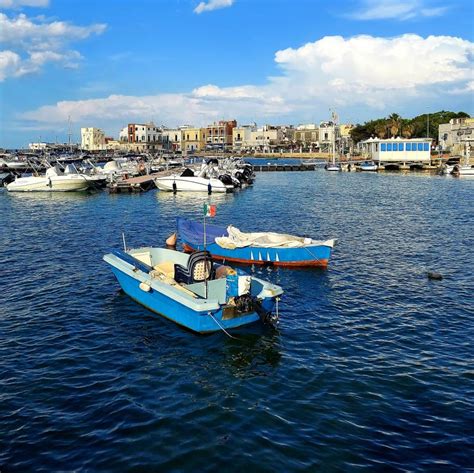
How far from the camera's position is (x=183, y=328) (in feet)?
59.6

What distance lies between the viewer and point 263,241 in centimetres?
2892

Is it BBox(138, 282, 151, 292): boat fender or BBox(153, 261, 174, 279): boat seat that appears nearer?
BBox(138, 282, 151, 292): boat fender

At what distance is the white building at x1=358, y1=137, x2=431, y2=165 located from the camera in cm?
11125

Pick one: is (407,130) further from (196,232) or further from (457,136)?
(196,232)

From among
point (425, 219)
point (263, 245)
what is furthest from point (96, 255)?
point (425, 219)

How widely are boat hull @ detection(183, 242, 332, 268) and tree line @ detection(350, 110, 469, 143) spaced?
13086 centimetres

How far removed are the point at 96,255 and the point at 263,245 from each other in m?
11.1

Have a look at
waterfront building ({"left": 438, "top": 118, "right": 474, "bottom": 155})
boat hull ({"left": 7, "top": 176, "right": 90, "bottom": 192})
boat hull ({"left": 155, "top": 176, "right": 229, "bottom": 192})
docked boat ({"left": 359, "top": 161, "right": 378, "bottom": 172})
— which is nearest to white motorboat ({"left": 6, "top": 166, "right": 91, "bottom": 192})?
boat hull ({"left": 7, "top": 176, "right": 90, "bottom": 192})

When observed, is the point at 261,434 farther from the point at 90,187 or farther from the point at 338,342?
the point at 90,187

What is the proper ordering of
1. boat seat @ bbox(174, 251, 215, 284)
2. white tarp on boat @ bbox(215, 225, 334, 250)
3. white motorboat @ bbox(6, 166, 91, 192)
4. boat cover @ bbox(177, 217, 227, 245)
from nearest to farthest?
boat seat @ bbox(174, 251, 215, 284) < white tarp on boat @ bbox(215, 225, 334, 250) < boat cover @ bbox(177, 217, 227, 245) < white motorboat @ bbox(6, 166, 91, 192)

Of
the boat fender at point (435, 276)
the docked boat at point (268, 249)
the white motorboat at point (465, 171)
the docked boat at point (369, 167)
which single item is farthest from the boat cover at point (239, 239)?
the docked boat at point (369, 167)

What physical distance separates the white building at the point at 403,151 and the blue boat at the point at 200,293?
10279 cm

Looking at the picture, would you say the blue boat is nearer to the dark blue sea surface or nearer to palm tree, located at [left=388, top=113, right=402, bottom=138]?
the dark blue sea surface

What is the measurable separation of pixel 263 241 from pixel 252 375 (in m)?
14.7
